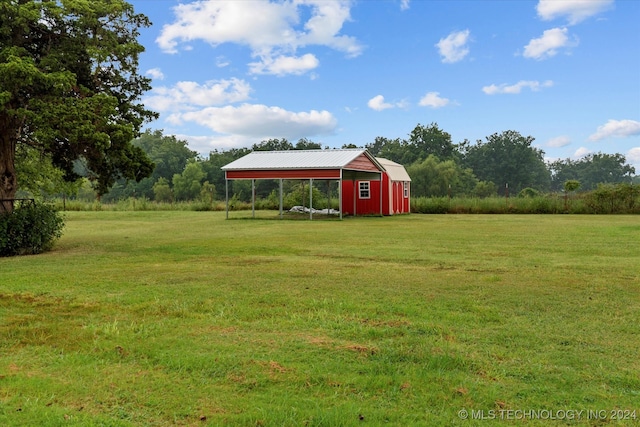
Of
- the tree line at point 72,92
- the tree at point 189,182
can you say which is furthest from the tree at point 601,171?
the tree line at point 72,92

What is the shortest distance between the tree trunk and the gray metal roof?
1284 cm

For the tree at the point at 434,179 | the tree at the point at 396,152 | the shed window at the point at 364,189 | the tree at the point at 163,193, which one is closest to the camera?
the shed window at the point at 364,189

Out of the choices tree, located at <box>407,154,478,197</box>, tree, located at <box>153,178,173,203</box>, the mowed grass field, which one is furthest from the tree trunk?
tree, located at <box>153,178,173,203</box>

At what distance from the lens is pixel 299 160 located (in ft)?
85.0

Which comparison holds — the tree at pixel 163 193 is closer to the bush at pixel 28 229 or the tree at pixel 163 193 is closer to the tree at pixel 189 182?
the tree at pixel 189 182

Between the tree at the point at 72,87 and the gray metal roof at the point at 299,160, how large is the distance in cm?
1186

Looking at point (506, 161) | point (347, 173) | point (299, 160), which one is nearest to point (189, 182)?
point (347, 173)

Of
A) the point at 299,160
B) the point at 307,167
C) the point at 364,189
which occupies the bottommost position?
the point at 364,189

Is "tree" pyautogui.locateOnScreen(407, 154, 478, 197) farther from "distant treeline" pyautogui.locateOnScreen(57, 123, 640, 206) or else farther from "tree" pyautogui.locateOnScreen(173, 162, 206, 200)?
"tree" pyautogui.locateOnScreen(173, 162, 206, 200)

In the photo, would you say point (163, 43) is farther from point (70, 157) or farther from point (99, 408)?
point (99, 408)

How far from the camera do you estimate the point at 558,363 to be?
160 inches

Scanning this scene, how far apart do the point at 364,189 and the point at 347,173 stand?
1.99 m

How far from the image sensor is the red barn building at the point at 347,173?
24484 mm

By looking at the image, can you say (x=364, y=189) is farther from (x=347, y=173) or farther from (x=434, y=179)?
(x=434, y=179)
